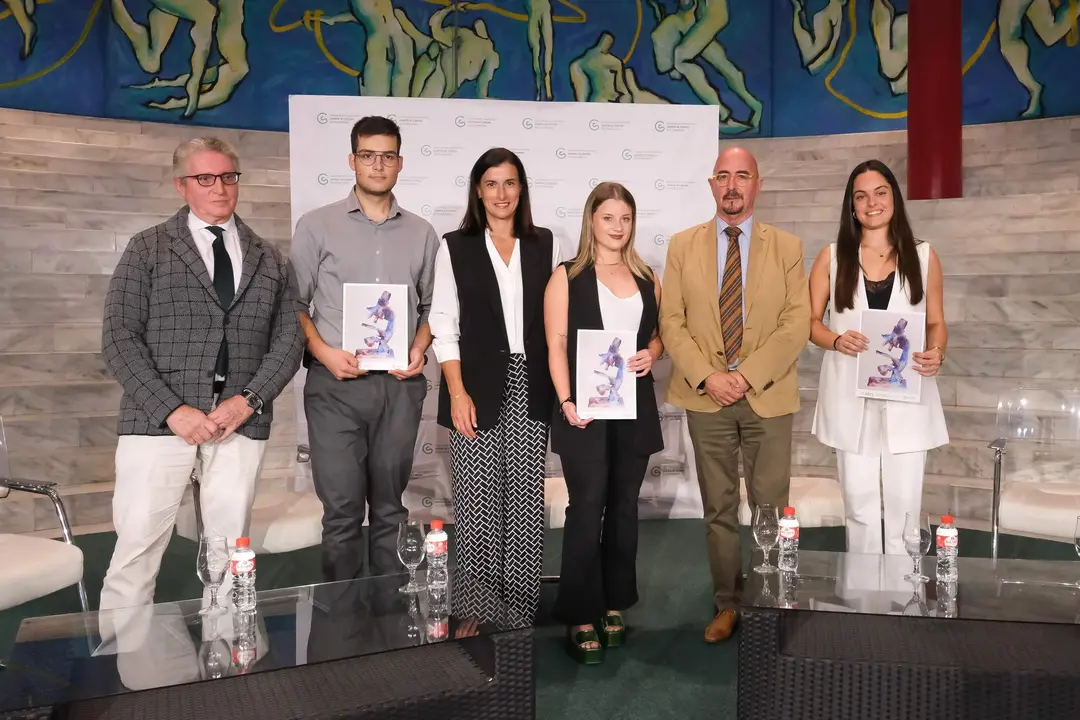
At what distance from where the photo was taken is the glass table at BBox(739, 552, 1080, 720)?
94.7 inches

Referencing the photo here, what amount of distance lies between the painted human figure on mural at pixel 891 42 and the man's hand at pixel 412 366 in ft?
22.8

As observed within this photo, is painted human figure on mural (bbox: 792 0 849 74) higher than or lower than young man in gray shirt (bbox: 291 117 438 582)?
higher

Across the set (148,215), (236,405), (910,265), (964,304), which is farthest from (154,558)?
(964,304)

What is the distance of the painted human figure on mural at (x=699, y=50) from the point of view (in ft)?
30.3

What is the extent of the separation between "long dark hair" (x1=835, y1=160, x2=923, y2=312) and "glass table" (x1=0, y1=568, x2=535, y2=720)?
1916 millimetres

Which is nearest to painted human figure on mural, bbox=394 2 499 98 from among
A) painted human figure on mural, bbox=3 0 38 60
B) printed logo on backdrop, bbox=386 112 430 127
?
painted human figure on mural, bbox=3 0 38 60

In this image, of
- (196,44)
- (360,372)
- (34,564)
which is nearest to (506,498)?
(360,372)

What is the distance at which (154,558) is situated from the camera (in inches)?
128

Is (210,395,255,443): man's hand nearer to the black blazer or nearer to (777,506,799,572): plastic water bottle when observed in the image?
the black blazer

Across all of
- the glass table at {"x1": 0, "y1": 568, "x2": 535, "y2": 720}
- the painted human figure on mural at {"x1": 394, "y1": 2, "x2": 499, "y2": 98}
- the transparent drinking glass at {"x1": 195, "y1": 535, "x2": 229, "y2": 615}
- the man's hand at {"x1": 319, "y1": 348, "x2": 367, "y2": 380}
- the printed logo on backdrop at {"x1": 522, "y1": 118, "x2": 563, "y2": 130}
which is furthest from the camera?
the painted human figure on mural at {"x1": 394, "y1": 2, "x2": 499, "y2": 98}

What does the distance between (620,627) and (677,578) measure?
936 millimetres

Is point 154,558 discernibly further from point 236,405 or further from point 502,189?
point 502,189

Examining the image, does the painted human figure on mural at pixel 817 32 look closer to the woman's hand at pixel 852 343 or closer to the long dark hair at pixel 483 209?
the woman's hand at pixel 852 343

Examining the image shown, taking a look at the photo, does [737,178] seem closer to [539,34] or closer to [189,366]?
[189,366]
